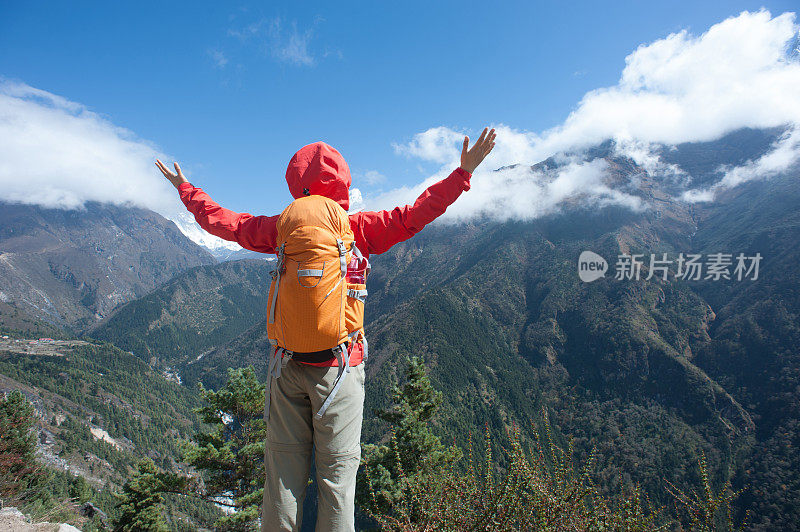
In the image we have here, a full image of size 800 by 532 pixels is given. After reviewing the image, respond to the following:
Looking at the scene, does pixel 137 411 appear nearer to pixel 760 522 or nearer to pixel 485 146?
pixel 485 146

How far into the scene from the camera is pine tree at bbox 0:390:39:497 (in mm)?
22741

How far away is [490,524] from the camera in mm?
3672

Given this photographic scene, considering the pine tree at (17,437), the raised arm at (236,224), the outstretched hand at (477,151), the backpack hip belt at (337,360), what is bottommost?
the pine tree at (17,437)

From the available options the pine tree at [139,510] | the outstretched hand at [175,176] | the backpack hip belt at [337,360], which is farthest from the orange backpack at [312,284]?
the pine tree at [139,510]

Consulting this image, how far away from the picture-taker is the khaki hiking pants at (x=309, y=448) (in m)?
3.09

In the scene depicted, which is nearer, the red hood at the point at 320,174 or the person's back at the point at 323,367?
the person's back at the point at 323,367

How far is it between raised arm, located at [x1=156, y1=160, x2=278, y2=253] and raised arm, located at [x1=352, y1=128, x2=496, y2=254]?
935 millimetres

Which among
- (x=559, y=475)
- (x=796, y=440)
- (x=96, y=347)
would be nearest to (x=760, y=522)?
(x=796, y=440)

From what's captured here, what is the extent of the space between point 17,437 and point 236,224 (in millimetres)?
36302

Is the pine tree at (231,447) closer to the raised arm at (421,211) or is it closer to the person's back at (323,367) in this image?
the person's back at (323,367)

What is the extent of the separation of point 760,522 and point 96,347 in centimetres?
27353

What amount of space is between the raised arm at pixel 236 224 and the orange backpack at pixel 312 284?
1.77 feet

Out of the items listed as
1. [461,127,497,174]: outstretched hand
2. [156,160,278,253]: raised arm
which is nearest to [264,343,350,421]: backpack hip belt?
[156,160,278,253]: raised arm

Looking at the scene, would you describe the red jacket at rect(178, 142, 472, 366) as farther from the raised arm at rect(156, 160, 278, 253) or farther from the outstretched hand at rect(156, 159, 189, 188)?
the outstretched hand at rect(156, 159, 189, 188)
